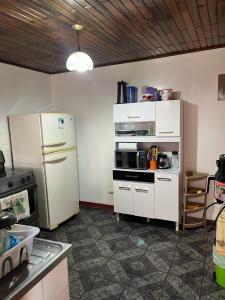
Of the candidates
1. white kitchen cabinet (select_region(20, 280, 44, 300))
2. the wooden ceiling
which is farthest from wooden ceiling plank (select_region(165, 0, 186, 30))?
white kitchen cabinet (select_region(20, 280, 44, 300))

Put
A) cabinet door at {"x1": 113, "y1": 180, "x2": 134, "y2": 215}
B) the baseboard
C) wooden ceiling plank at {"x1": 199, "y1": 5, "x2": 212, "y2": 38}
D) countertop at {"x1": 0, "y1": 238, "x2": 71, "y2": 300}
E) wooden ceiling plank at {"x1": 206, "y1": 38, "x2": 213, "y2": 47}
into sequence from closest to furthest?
countertop at {"x1": 0, "y1": 238, "x2": 71, "y2": 300} → wooden ceiling plank at {"x1": 199, "y1": 5, "x2": 212, "y2": 38} → wooden ceiling plank at {"x1": 206, "y1": 38, "x2": 213, "y2": 47} → cabinet door at {"x1": 113, "y1": 180, "x2": 134, "y2": 215} → the baseboard

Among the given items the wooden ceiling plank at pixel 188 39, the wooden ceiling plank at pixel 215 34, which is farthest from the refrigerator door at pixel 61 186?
the wooden ceiling plank at pixel 215 34

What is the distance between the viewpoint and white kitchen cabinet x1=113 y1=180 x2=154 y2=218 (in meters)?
3.24

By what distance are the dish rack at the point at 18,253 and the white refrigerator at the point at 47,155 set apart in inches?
81.1

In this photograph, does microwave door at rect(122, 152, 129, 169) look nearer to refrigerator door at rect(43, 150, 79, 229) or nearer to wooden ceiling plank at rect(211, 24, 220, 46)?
refrigerator door at rect(43, 150, 79, 229)

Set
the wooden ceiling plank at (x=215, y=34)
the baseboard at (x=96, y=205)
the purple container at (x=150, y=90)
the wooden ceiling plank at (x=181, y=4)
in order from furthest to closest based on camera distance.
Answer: the baseboard at (x=96, y=205) → the purple container at (x=150, y=90) → the wooden ceiling plank at (x=215, y=34) → the wooden ceiling plank at (x=181, y=4)

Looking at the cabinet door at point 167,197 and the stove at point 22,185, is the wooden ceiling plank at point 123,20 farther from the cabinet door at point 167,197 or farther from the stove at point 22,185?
the stove at point 22,185

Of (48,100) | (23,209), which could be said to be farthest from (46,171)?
(48,100)

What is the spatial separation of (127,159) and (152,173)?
1.38 ft

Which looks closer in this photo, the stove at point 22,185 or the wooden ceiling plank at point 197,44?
the stove at point 22,185

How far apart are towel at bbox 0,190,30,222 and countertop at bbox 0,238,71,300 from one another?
1.50 metres

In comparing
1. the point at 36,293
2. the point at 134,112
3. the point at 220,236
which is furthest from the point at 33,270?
the point at 134,112

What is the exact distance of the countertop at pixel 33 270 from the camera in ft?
2.89

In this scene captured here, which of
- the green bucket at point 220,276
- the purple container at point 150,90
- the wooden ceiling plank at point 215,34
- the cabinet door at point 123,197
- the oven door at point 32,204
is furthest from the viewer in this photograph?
the cabinet door at point 123,197
